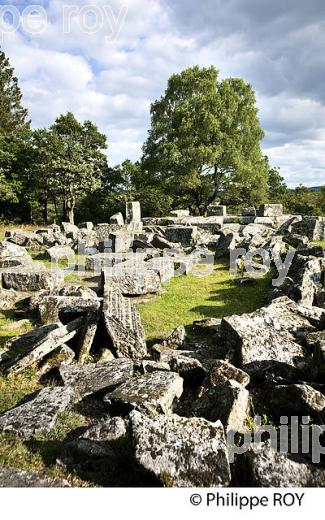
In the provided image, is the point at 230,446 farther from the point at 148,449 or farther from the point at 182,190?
the point at 182,190

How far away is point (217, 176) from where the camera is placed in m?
32.8

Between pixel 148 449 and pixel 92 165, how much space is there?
109 feet

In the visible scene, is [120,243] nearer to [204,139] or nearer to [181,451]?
[181,451]

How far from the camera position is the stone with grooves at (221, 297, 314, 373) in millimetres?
5504

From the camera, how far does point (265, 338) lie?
5.86 metres

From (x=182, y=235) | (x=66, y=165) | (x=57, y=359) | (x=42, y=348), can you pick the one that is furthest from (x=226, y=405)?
(x=66, y=165)

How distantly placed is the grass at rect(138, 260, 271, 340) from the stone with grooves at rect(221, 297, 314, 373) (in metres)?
1.89

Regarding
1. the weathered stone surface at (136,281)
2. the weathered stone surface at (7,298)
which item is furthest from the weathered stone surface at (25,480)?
the weathered stone surface at (7,298)

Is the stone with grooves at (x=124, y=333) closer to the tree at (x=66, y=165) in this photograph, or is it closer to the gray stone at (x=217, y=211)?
the gray stone at (x=217, y=211)

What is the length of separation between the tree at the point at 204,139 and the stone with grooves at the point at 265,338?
24812 mm

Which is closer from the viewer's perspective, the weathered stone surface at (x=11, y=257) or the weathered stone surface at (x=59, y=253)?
the weathered stone surface at (x=11, y=257)

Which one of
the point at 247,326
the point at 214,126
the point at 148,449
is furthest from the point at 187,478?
the point at 214,126

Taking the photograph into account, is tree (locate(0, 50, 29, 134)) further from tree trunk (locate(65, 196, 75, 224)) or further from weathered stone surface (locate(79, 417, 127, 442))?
weathered stone surface (locate(79, 417, 127, 442))

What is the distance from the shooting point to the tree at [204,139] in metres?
30.2
